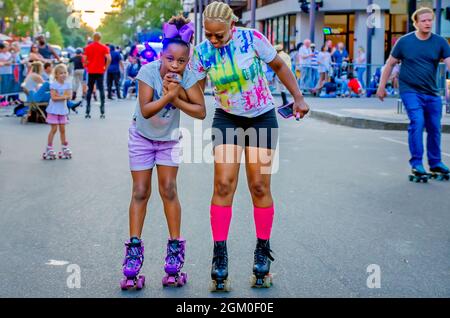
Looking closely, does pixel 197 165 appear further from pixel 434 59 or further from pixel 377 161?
pixel 434 59

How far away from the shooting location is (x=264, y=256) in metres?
5.21

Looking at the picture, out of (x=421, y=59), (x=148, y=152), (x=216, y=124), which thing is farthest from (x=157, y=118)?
(x=421, y=59)

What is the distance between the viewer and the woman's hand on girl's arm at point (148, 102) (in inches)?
196

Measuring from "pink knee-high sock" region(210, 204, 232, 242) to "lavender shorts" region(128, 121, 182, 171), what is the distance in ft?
1.28

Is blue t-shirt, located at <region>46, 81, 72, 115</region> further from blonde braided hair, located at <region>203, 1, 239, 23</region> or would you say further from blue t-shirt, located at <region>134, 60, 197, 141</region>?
blonde braided hair, located at <region>203, 1, 239, 23</region>

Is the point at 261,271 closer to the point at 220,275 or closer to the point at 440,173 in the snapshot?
the point at 220,275

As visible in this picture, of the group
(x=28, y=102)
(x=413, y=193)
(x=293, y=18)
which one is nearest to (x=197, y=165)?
(x=413, y=193)

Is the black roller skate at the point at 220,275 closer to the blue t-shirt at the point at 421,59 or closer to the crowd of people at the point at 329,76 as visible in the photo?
the blue t-shirt at the point at 421,59

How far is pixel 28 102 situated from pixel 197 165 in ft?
26.4

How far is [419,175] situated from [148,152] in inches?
206

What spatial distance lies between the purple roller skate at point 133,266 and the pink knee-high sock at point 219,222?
1.49 feet

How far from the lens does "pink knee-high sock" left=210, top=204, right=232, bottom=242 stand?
521 centimetres

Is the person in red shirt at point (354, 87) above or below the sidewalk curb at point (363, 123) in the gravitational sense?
above

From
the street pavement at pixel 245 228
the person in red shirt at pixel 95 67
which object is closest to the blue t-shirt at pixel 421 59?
the street pavement at pixel 245 228
